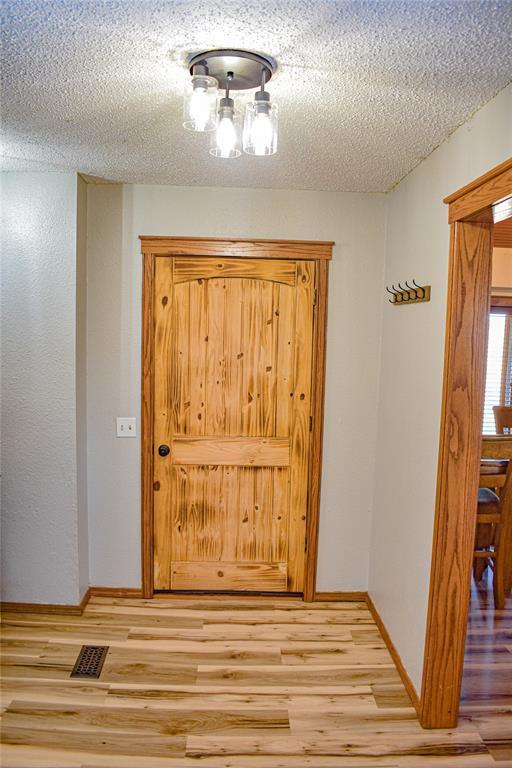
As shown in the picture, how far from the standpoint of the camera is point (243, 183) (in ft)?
10.3

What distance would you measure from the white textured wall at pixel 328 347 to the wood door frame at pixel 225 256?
1.9 inches

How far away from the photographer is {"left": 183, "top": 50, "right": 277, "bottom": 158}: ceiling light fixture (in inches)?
66.8

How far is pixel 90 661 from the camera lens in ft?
9.16

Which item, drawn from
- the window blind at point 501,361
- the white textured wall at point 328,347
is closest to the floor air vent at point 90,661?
the white textured wall at point 328,347

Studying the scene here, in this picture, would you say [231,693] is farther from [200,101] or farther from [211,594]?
[200,101]

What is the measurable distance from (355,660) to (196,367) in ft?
5.80

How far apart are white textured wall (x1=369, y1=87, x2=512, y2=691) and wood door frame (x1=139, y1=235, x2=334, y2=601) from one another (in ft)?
1.17

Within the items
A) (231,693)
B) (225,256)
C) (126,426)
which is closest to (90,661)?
(231,693)

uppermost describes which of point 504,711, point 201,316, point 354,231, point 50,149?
point 50,149

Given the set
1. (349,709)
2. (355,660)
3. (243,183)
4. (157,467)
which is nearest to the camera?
(349,709)

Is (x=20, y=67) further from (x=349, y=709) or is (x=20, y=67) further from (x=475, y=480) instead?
(x=349, y=709)

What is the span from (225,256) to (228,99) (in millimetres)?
1495

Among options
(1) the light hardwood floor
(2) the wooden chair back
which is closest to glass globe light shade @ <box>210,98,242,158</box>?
(1) the light hardwood floor

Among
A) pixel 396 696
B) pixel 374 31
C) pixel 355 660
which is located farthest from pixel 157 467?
pixel 374 31
